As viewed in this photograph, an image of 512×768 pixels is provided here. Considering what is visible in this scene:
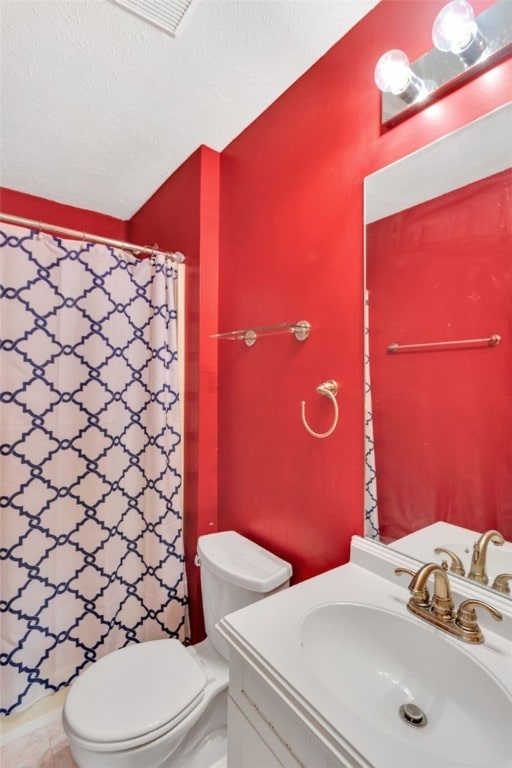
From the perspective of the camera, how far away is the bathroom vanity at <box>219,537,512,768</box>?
582mm

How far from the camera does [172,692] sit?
1.11m

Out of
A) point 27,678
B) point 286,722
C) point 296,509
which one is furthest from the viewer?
point 27,678

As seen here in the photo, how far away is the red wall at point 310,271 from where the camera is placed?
1015mm

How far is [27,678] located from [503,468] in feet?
6.01

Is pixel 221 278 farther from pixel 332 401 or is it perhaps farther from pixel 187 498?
pixel 187 498

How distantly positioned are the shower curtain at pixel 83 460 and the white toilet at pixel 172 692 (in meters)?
0.33

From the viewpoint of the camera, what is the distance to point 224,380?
64.8 inches

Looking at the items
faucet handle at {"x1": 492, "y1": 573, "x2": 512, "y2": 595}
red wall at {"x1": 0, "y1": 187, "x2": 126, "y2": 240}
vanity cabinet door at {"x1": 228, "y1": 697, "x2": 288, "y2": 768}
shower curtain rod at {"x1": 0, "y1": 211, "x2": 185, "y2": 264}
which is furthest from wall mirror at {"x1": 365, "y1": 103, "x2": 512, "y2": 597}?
red wall at {"x1": 0, "y1": 187, "x2": 126, "y2": 240}

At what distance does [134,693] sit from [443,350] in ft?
4.43

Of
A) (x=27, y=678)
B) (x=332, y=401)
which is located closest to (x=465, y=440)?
(x=332, y=401)

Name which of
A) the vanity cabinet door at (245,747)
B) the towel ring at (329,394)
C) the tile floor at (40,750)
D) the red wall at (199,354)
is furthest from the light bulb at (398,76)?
the tile floor at (40,750)

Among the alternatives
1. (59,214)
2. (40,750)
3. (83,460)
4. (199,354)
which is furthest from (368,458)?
(59,214)

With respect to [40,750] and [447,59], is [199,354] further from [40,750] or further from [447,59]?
[40,750]

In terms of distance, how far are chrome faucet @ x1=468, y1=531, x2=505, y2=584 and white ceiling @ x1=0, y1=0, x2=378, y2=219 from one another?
4.67 feet
